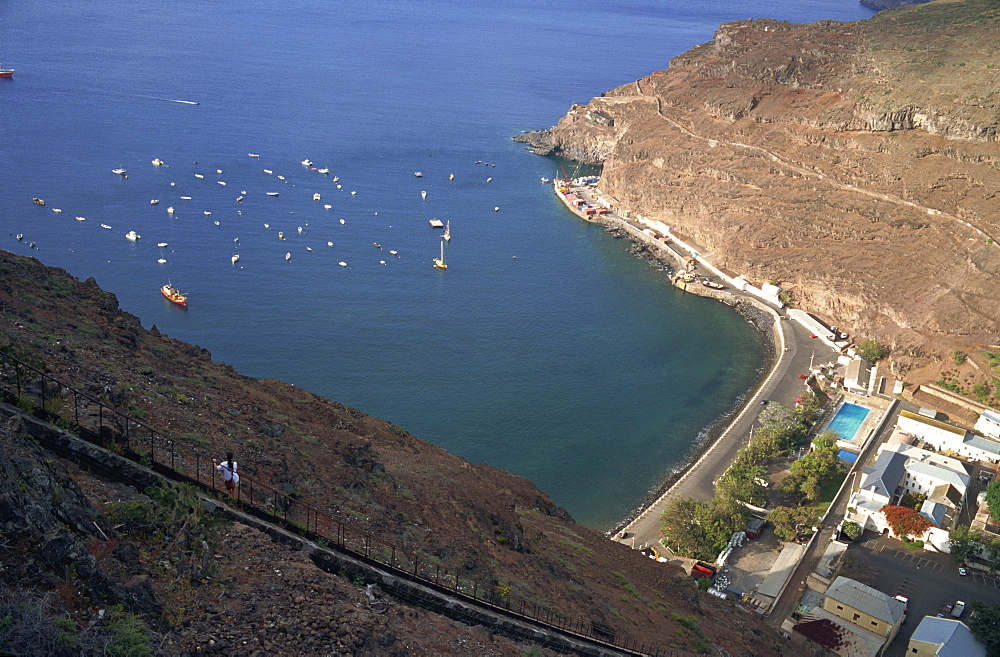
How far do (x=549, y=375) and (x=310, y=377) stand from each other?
14673 mm

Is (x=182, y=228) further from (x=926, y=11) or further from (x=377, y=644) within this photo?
(x=926, y=11)

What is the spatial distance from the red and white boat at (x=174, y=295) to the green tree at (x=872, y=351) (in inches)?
1798

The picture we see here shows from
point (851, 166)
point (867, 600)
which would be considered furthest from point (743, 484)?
point (851, 166)

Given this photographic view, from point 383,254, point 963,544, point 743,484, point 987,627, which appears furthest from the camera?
point 383,254

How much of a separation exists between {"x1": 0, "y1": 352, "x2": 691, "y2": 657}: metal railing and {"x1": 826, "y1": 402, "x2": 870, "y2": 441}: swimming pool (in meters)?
33.9

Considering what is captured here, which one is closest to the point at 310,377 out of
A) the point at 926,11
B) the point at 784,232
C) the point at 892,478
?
the point at 892,478

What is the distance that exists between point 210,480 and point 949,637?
83.7ft

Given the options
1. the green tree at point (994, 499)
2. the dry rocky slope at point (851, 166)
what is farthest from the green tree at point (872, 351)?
the green tree at point (994, 499)

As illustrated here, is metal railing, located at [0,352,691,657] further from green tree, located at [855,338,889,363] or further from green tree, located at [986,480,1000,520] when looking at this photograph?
green tree, located at [855,338,889,363]

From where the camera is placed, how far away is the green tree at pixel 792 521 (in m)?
36.7

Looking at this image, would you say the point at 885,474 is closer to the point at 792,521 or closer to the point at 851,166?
the point at 792,521

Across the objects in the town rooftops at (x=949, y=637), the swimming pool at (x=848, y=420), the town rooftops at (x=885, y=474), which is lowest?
the town rooftops at (x=949, y=637)

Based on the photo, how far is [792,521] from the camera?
1473 inches

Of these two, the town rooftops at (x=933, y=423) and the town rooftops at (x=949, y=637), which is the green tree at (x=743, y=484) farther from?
the town rooftops at (x=949, y=637)
